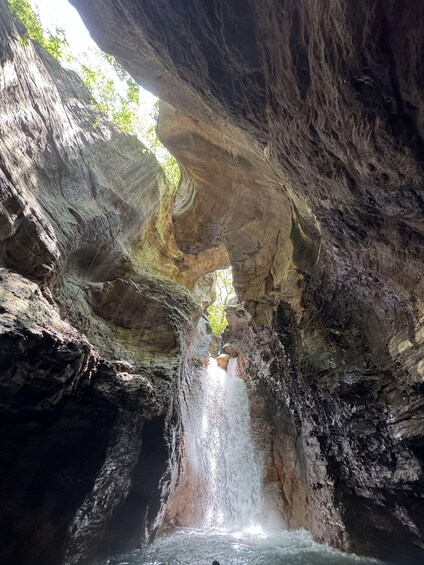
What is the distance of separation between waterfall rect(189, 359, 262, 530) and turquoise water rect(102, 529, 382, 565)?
1698 millimetres

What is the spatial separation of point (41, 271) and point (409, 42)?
561 cm

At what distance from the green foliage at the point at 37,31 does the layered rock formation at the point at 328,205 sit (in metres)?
3.93

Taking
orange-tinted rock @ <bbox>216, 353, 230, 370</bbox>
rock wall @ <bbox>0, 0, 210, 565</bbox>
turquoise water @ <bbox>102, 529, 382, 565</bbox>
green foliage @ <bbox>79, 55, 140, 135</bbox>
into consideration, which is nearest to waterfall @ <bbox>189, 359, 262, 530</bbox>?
turquoise water @ <bbox>102, 529, 382, 565</bbox>

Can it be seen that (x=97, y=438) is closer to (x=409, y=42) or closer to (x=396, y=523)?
(x=396, y=523)

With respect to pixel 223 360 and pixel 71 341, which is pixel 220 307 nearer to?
pixel 223 360

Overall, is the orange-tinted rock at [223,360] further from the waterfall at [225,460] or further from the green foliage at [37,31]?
the green foliage at [37,31]

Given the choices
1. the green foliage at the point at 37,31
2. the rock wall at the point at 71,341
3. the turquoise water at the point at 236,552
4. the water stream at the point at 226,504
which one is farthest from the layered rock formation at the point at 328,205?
the green foliage at the point at 37,31

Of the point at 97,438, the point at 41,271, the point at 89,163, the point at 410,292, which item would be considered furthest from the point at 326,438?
the point at 89,163

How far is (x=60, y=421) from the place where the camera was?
192 inches

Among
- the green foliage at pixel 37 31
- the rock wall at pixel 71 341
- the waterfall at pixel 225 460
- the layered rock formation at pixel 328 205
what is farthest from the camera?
the waterfall at pixel 225 460

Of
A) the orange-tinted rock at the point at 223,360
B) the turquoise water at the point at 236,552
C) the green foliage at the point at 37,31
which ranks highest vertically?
the green foliage at the point at 37,31

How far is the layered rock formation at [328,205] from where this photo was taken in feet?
9.63

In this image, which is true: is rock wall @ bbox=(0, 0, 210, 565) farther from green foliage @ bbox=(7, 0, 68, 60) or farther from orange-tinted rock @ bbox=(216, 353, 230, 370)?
orange-tinted rock @ bbox=(216, 353, 230, 370)

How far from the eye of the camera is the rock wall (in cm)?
439
